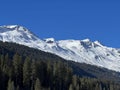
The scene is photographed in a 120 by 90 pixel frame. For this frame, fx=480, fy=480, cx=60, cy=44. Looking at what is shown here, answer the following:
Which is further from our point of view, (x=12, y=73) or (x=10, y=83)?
(x=12, y=73)

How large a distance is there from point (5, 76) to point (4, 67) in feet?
15.6

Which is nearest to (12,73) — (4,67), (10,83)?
(4,67)

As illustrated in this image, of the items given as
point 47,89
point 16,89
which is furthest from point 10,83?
point 47,89

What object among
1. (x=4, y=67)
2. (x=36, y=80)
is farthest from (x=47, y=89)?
(x=4, y=67)

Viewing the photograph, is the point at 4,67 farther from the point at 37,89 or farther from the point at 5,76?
the point at 37,89

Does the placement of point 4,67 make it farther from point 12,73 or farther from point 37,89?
point 37,89

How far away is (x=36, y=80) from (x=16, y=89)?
11151mm

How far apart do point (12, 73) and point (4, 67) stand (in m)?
4.31

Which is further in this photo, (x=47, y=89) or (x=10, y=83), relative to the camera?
(x=47, y=89)

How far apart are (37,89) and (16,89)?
28.2 ft

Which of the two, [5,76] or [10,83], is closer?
[10,83]

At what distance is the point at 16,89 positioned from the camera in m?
188

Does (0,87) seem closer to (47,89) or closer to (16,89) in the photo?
(16,89)

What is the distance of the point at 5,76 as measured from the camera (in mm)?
194000
